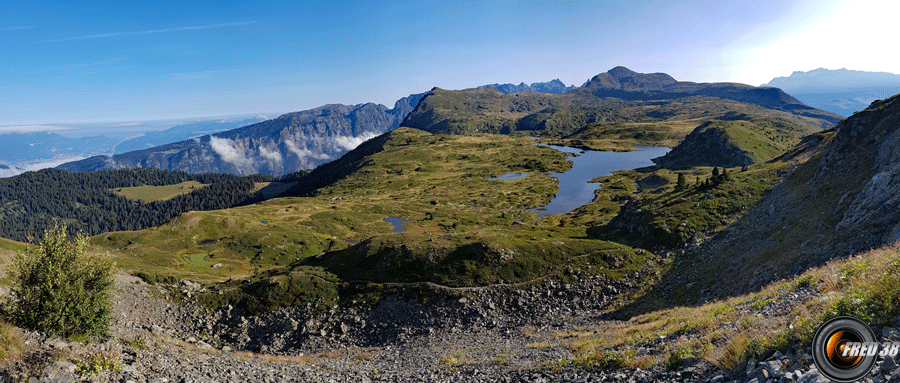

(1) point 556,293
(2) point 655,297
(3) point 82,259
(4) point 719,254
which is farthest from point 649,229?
(3) point 82,259

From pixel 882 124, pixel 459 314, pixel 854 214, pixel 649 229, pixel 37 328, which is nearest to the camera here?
pixel 37 328

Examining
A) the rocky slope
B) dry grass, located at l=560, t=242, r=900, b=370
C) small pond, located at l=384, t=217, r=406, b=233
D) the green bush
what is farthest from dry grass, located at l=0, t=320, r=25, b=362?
small pond, located at l=384, t=217, r=406, b=233

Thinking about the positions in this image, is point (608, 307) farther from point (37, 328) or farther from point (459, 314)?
point (37, 328)

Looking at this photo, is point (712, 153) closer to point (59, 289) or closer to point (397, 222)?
point (397, 222)

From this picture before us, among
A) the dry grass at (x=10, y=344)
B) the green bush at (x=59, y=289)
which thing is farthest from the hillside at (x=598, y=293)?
the dry grass at (x=10, y=344)

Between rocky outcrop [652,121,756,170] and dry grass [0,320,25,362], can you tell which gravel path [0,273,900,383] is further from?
rocky outcrop [652,121,756,170]

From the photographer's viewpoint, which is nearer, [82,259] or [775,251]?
[82,259]
